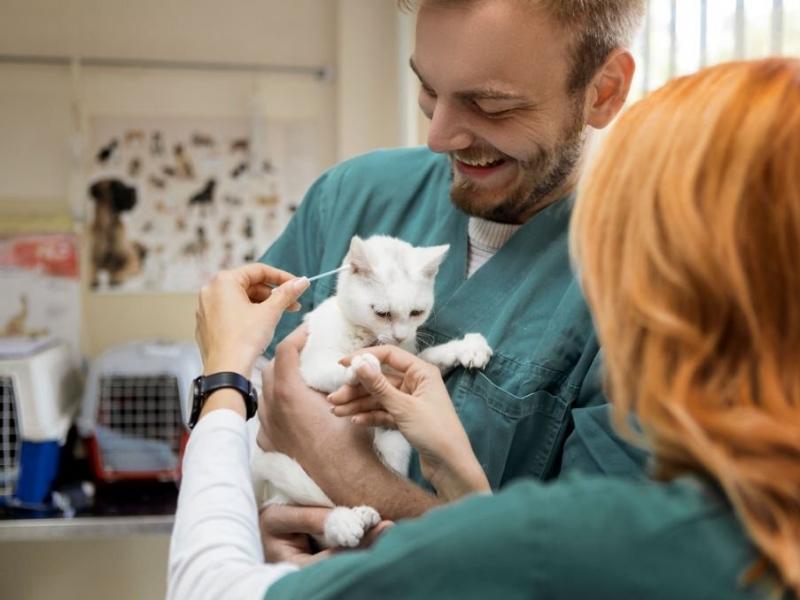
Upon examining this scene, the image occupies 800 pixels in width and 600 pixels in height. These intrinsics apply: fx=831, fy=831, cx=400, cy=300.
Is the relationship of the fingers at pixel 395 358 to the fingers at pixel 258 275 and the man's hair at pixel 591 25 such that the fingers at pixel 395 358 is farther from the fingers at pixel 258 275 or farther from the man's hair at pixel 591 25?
the man's hair at pixel 591 25

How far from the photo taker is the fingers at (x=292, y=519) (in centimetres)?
113

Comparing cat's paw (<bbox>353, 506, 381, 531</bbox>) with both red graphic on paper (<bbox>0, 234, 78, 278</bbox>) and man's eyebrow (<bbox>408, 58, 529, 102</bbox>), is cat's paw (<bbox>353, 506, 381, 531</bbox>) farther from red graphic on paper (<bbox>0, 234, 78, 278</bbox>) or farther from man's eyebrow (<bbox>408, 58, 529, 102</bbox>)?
red graphic on paper (<bbox>0, 234, 78, 278</bbox>)

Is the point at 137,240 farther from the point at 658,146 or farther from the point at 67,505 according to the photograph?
the point at 658,146

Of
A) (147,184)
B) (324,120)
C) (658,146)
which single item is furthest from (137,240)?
(658,146)

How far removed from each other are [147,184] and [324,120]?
63cm

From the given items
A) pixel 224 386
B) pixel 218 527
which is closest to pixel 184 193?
pixel 224 386

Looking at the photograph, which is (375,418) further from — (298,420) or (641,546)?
(641,546)

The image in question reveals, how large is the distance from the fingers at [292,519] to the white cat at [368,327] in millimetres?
20

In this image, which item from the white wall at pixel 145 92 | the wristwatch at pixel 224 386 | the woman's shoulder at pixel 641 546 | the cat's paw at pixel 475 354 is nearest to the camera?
the woman's shoulder at pixel 641 546

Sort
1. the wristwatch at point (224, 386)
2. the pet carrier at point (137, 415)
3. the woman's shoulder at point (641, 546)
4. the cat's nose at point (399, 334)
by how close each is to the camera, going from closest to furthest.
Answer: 1. the woman's shoulder at point (641, 546)
2. the wristwatch at point (224, 386)
3. the cat's nose at point (399, 334)
4. the pet carrier at point (137, 415)

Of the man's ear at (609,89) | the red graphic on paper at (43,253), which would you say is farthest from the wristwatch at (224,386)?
the red graphic on paper at (43,253)

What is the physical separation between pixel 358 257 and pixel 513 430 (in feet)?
1.12

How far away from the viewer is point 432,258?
120cm

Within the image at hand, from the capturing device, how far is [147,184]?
2752 millimetres
